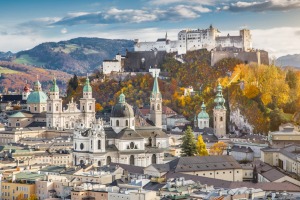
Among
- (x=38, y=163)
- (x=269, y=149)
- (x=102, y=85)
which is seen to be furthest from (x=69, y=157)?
(x=102, y=85)

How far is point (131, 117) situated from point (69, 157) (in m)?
7.81

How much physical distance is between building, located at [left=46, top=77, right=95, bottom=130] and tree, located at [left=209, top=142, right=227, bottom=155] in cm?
2466

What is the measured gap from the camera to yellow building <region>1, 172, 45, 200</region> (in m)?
64.9

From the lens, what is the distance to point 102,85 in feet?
415

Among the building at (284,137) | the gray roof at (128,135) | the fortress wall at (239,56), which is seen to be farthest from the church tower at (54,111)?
the building at (284,137)

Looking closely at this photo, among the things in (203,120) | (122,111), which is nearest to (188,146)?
(122,111)

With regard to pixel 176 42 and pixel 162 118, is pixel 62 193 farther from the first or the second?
pixel 176 42

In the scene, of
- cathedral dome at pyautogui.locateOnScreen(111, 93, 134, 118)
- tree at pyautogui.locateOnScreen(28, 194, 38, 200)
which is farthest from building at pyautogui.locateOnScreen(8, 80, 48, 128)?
tree at pyautogui.locateOnScreen(28, 194, 38, 200)

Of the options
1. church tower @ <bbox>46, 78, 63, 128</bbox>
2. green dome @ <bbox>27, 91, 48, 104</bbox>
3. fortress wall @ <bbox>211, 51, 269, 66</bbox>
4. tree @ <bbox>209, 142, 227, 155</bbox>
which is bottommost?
tree @ <bbox>209, 142, 227, 155</bbox>

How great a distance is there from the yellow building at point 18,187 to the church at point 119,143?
44.8 ft

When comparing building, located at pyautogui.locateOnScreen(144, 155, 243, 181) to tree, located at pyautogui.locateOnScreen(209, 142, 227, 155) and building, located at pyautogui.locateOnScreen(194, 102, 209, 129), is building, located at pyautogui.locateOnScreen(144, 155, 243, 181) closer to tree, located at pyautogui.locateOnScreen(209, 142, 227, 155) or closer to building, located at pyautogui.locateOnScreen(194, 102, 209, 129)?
tree, located at pyautogui.locateOnScreen(209, 142, 227, 155)

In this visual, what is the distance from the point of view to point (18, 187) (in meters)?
65.4

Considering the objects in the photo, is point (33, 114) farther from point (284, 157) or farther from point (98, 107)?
point (284, 157)

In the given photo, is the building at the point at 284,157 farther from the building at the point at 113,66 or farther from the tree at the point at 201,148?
the building at the point at 113,66
